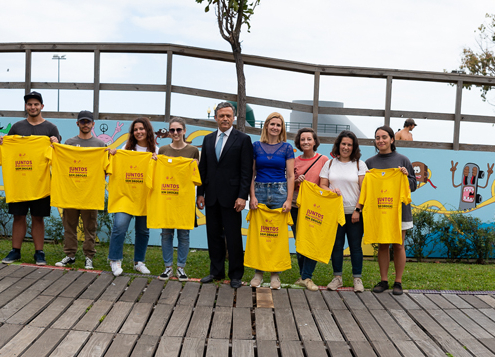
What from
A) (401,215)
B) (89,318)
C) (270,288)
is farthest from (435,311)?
(89,318)

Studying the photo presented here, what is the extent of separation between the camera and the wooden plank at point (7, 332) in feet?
11.3

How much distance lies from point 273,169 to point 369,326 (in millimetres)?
1924

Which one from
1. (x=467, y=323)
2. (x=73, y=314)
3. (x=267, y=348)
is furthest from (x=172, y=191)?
(x=467, y=323)

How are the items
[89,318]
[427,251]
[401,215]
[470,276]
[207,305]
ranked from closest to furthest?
1. [89,318]
2. [207,305]
3. [401,215]
4. [470,276]
5. [427,251]

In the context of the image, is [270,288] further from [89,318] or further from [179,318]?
[89,318]

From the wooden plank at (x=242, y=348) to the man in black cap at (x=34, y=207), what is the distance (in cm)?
325

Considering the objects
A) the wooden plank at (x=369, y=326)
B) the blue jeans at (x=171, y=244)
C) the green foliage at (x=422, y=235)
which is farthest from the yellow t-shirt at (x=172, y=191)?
the green foliage at (x=422, y=235)

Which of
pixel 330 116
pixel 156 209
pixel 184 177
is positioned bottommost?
pixel 156 209

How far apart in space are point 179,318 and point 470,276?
4675 millimetres

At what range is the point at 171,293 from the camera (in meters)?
4.70

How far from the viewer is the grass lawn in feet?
18.8

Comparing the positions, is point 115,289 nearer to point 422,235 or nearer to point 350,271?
point 350,271

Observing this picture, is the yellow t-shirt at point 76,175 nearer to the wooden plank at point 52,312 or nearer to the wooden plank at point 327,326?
the wooden plank at point 52,312

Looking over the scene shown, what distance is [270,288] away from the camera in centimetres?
502
